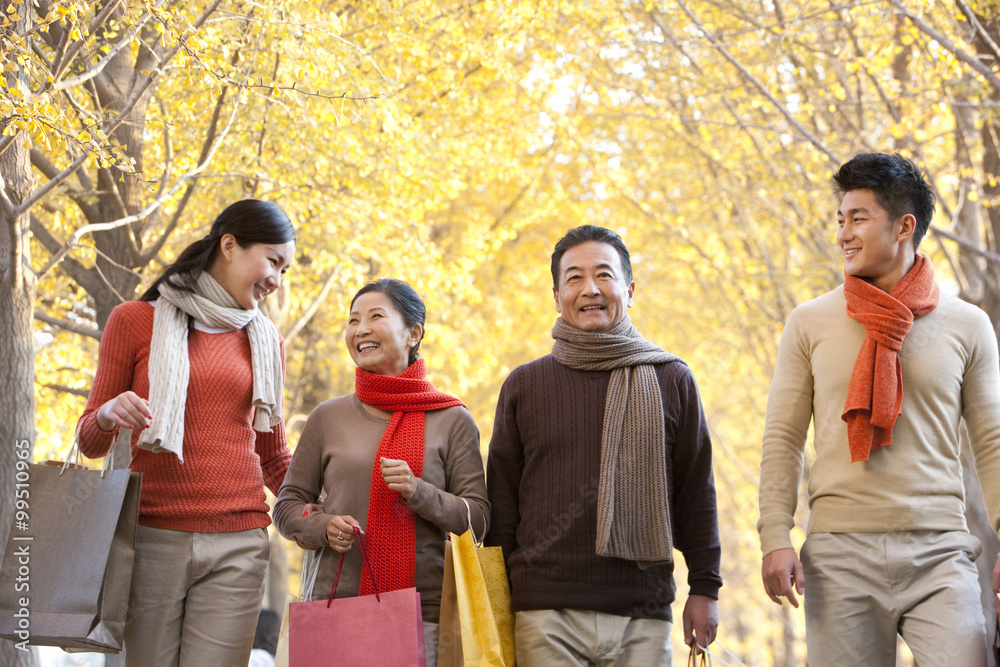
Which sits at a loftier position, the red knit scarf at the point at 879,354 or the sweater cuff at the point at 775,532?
the red knit scarf at the point at 879,354

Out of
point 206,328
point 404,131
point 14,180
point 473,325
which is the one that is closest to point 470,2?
point 404,131

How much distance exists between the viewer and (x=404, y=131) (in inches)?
291

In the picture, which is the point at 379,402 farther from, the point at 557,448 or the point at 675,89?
the point at 675,89

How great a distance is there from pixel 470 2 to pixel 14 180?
5.80 meters

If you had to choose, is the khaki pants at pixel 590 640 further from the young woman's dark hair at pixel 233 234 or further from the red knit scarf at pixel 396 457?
the young woman's dark hair at pixel 233 234

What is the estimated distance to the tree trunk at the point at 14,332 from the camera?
4754 millimetres

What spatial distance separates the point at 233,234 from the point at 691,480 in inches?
76.9

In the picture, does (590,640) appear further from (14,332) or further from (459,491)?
(14,332)

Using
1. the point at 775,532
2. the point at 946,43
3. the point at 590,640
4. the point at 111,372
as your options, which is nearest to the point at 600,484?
the point at 590,640

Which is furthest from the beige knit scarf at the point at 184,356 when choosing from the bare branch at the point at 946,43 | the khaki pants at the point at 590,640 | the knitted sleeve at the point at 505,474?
the bare branch at the point at 946,43

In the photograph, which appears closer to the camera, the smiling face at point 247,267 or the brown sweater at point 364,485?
the brown sweater at point 364,485

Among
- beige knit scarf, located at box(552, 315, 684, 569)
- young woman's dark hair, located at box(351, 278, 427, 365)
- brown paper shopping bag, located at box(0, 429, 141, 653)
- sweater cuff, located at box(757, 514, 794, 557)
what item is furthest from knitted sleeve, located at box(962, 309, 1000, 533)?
brown paper shopping bag, located at box(0, 429, 141, 653)

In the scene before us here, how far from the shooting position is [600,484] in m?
3.23

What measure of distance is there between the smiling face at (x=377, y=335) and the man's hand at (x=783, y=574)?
5.13 feet
